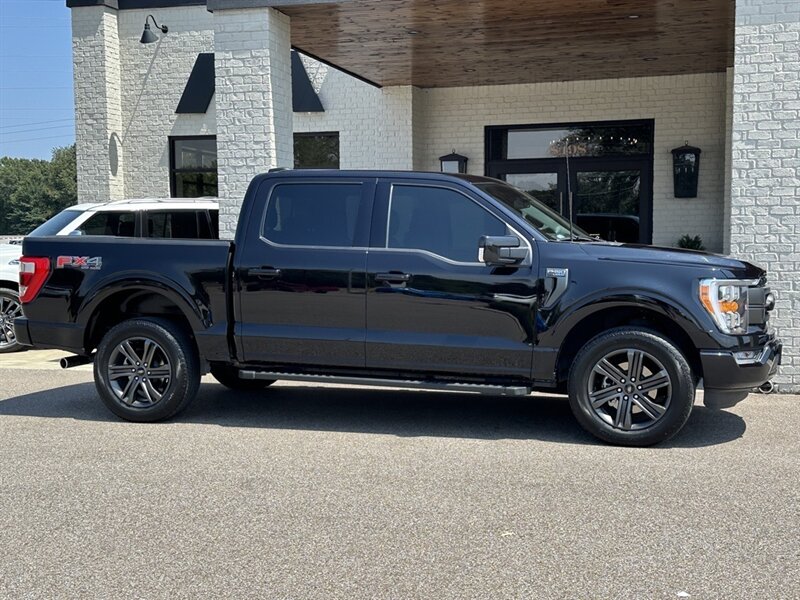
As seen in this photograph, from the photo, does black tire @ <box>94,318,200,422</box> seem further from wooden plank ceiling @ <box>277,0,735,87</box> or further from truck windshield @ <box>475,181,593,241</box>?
wooden plank ceiling @ <box>277,0,735,87</box>

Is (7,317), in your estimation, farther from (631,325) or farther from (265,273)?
(631,325)

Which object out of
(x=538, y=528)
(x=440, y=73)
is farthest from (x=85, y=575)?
(x=440, y=73)

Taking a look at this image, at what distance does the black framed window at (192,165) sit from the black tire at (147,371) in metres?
10.2

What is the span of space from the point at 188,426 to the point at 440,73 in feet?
29.9

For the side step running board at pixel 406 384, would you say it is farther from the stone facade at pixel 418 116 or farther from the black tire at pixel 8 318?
the black tire at pixel 8 318

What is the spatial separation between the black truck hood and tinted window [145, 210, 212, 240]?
636 centimetres

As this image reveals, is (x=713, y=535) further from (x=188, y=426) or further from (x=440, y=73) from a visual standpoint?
(x=440, y=73)

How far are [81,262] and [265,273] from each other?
5.40 ft

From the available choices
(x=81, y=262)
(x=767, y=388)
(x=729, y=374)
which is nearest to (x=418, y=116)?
(x=767, y=388)

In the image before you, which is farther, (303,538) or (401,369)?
(401,369)

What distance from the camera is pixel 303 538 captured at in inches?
197

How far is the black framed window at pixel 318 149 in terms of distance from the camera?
57.1 feet

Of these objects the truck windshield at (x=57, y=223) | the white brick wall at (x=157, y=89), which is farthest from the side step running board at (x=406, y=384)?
the white brick wall at (x=157, y=89)

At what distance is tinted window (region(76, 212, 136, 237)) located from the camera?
12156mm
